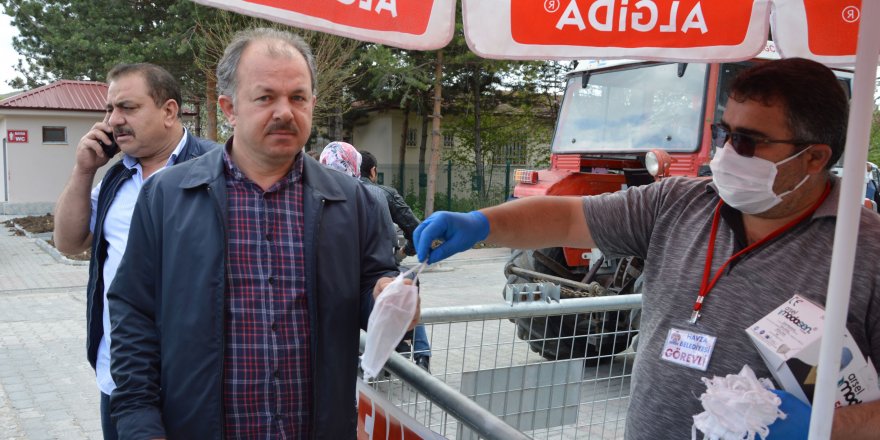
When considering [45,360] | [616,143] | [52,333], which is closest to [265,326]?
[616,143]

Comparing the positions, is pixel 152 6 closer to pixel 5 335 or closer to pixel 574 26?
pixel 5 335

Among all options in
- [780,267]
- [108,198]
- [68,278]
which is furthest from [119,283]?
[68,278]

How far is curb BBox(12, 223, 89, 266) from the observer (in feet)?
41.8

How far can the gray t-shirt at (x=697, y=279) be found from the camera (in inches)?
66.3

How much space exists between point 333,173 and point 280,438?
0.78m

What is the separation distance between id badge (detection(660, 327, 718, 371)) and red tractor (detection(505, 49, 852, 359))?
3.00 meters

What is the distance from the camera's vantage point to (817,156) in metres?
1.79

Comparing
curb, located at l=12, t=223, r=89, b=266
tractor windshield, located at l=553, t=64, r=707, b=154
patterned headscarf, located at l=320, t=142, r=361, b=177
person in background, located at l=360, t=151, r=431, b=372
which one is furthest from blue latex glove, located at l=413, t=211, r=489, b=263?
curb, located at l=12, t=223, r=89, b=266

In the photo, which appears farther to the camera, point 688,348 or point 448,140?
point 448,140

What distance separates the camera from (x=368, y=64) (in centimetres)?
1994

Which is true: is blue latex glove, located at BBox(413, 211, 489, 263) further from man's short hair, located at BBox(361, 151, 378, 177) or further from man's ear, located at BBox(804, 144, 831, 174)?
man's short hair, located at BBox(361, 151, 378, 177)

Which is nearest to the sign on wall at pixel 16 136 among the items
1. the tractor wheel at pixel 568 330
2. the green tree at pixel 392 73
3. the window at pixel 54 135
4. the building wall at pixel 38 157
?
the building wall at pixel 38 157

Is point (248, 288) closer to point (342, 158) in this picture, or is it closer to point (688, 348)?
point (688, 348)

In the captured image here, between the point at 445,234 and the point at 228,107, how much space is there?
2.50 feet
